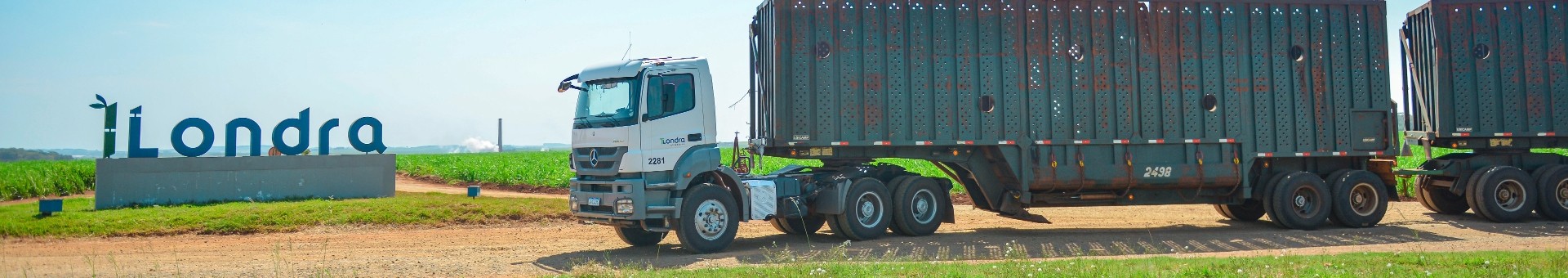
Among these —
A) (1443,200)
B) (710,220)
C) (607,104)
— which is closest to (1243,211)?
(1443,200)

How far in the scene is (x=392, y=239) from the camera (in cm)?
1455

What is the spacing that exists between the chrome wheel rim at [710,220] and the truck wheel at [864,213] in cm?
172

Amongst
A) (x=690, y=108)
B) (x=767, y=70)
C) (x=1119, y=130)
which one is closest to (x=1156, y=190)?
(x=1119, y=130)

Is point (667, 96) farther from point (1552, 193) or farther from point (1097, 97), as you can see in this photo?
point (1552, 193)

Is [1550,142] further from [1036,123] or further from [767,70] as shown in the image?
[767,70]

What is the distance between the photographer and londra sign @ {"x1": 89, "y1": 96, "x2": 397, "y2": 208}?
19.0 meters

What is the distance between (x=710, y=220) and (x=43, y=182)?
69.5 feet

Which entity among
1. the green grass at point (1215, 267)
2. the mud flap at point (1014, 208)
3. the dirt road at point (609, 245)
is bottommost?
the dirt road at point (609, 245)

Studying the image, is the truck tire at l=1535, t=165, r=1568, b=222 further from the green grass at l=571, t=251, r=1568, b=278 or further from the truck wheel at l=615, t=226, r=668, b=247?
the truck wheel at l=615, t=226, r=668, b=247

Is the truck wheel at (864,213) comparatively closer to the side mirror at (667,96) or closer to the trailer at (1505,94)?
the side mirror at (667,96)

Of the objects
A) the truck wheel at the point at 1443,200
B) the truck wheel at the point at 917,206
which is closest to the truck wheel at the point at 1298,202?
the truck wheel at the point at 1443,200

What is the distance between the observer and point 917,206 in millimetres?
14266

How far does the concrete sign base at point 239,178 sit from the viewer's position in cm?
1889

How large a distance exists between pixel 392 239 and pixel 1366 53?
13939 millimetres
